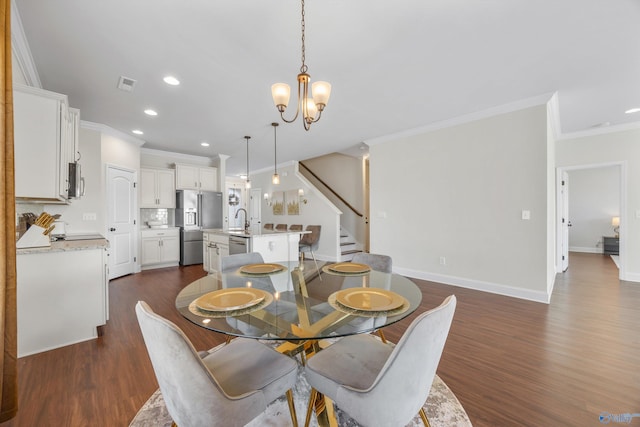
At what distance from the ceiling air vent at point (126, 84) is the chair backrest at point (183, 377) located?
2.86 metres

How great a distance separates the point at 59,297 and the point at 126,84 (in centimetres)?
223

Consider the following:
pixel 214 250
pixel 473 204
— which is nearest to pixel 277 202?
pixel 214 250

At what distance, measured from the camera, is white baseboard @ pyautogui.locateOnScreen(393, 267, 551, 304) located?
3263mm

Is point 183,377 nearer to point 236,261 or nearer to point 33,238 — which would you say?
point 236,261

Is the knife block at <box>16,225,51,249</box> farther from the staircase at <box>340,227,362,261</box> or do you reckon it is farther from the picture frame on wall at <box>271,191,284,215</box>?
the picture frame on wall at <box>271,191,284,215</box>

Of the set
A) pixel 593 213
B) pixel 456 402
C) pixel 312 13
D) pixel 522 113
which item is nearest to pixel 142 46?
pixel 312 13

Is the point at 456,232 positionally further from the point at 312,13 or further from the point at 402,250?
the point at 312,13

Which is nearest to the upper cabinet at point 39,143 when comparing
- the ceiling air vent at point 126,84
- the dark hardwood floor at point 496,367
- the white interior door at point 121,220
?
the ceiling air vent at point 126,84

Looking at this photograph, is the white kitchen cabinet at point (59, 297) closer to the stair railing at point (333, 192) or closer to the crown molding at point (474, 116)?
the crown molding at point (474, 116)

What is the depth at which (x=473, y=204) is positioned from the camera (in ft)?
12.4

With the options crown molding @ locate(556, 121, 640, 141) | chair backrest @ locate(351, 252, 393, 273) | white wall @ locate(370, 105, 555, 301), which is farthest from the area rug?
crown molding @ locate(556, 121, 640, 141)

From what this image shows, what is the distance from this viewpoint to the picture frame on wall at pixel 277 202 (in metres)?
7.49

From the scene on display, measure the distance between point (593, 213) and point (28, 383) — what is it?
10.8 metres

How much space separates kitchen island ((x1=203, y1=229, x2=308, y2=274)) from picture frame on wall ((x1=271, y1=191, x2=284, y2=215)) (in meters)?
2.85
